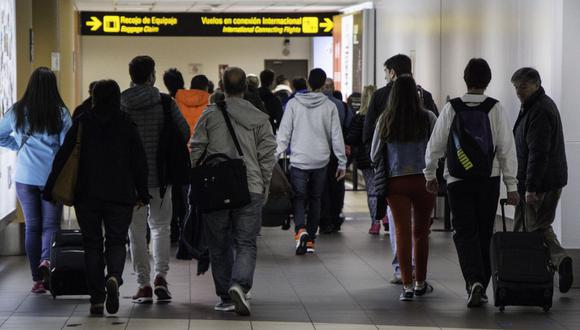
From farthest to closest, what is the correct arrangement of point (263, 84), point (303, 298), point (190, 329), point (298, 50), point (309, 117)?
point (298, 50)
point (263, 84)
point (309, 117)
point (303, 298)
point (190, 329)

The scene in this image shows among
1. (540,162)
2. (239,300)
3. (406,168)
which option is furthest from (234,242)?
(540,162)

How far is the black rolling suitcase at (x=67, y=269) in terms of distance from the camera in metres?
7.52

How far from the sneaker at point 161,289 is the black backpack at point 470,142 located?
210 cm

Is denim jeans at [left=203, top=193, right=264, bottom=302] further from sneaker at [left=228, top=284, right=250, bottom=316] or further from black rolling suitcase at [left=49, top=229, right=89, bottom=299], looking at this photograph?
black rolling suitcase at [left=49, top=229, right=89, bottom=299]

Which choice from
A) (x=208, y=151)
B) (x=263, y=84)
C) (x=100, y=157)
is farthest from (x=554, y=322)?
(x=263, y=84)

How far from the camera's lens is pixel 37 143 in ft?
26.6

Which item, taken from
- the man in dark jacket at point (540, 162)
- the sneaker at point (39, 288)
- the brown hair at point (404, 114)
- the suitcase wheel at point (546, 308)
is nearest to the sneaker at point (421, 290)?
the man in dark jacket at point (540, 162)

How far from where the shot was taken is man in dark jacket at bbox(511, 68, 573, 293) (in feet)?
26.1

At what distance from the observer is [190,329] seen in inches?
263

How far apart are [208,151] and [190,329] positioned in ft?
3.95

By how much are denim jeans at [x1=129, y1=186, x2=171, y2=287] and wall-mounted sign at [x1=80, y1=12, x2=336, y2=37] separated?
13.2 metres

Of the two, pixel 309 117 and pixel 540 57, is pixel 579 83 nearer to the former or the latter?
pixel 540 57

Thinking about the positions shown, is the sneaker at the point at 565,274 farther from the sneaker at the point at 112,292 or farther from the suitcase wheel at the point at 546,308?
the sneaker at the point at 112,292

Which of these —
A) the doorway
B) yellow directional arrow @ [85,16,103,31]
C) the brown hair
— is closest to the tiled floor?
the brown hair
